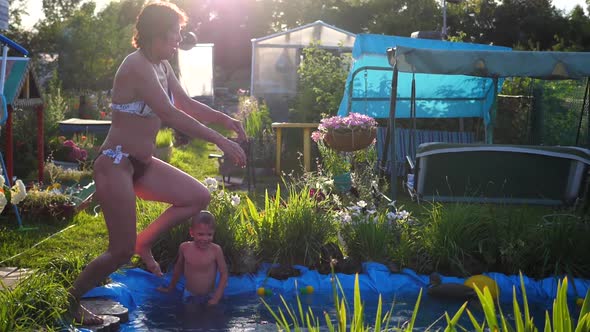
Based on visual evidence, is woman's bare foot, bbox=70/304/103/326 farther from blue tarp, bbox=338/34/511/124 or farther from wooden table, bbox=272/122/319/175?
blue tarp, bbox=338/34/511/124

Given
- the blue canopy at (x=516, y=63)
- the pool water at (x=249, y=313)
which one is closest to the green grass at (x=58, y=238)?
the pool water at (x=249, y=313)

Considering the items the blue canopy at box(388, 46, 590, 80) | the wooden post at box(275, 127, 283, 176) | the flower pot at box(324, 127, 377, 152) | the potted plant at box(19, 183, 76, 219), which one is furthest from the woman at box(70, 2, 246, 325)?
the wooden post at box(275, 127, 283, 176)

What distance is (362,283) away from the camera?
19.5 ft

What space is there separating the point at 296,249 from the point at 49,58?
2298 cm

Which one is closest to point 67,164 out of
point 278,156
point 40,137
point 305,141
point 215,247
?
point 40,137

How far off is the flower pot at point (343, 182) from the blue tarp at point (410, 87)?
11.2 ft

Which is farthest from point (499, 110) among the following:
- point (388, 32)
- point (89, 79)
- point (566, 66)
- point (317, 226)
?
point (388, 32)

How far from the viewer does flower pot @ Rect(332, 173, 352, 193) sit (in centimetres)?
840

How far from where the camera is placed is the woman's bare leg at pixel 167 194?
4691 millimetres

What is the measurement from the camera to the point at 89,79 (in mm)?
24781

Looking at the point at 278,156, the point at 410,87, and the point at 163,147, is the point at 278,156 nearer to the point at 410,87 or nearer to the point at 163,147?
the point at 163,147

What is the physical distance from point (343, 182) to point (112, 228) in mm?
4328

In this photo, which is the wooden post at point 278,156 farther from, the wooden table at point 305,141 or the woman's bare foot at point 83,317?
the woman's bare foot at point 83,317

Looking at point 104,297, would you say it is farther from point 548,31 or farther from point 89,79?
point 548,31
